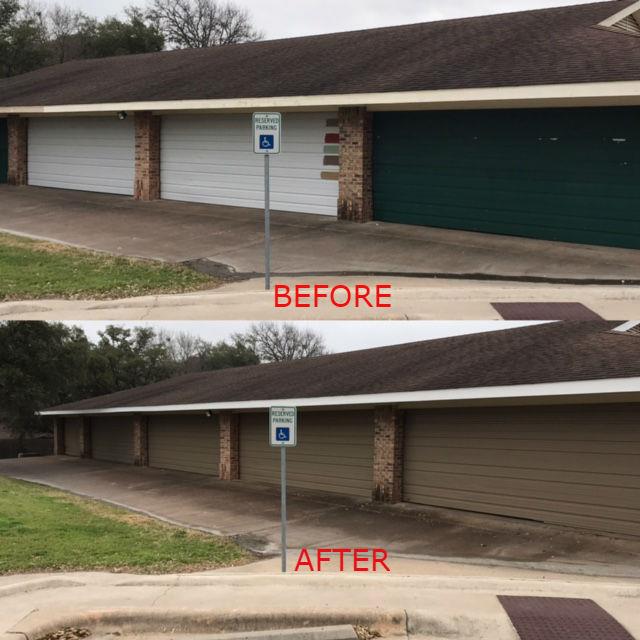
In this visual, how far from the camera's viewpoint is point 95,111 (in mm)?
25297

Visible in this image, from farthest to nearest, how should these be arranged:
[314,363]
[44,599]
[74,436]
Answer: [74,436], [314,363], [44,599]

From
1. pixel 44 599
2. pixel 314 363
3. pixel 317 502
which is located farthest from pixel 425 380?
pixel 314 363

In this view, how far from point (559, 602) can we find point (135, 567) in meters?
5.38

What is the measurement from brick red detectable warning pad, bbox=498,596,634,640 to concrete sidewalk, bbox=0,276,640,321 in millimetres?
4808

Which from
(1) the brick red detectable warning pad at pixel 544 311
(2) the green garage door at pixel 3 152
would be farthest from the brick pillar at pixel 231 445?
(2) the green garage door at pixel 3 152

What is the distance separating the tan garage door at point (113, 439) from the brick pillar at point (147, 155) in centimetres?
755

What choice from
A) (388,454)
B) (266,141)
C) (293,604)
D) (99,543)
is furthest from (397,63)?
(293,604)

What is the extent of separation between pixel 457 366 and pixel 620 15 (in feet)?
27.7

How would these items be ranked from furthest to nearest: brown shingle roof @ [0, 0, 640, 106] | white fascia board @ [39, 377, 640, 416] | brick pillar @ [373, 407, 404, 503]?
brown shingle roof @ [0, 0, 640, 106] → brick pillar @ [373, 407, 404, 503] → white fascia board @ [39, 377, 640, 416]

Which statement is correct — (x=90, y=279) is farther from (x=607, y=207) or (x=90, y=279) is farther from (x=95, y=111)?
(x=95, y=111)

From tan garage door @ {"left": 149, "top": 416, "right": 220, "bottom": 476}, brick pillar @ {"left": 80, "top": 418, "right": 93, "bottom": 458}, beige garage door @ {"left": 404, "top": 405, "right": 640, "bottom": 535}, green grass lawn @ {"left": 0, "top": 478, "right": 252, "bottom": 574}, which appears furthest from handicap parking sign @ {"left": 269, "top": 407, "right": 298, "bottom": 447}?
brick pillar @ {"left": 80, "top": 418, "right": 93, "bottom": 458}

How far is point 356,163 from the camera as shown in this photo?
774 inches

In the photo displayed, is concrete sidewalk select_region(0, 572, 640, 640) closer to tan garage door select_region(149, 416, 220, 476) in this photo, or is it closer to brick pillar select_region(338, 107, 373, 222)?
brick pillar select_region(338, 107, 373, 222)

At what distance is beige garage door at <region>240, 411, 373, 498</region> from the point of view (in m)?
17.2
